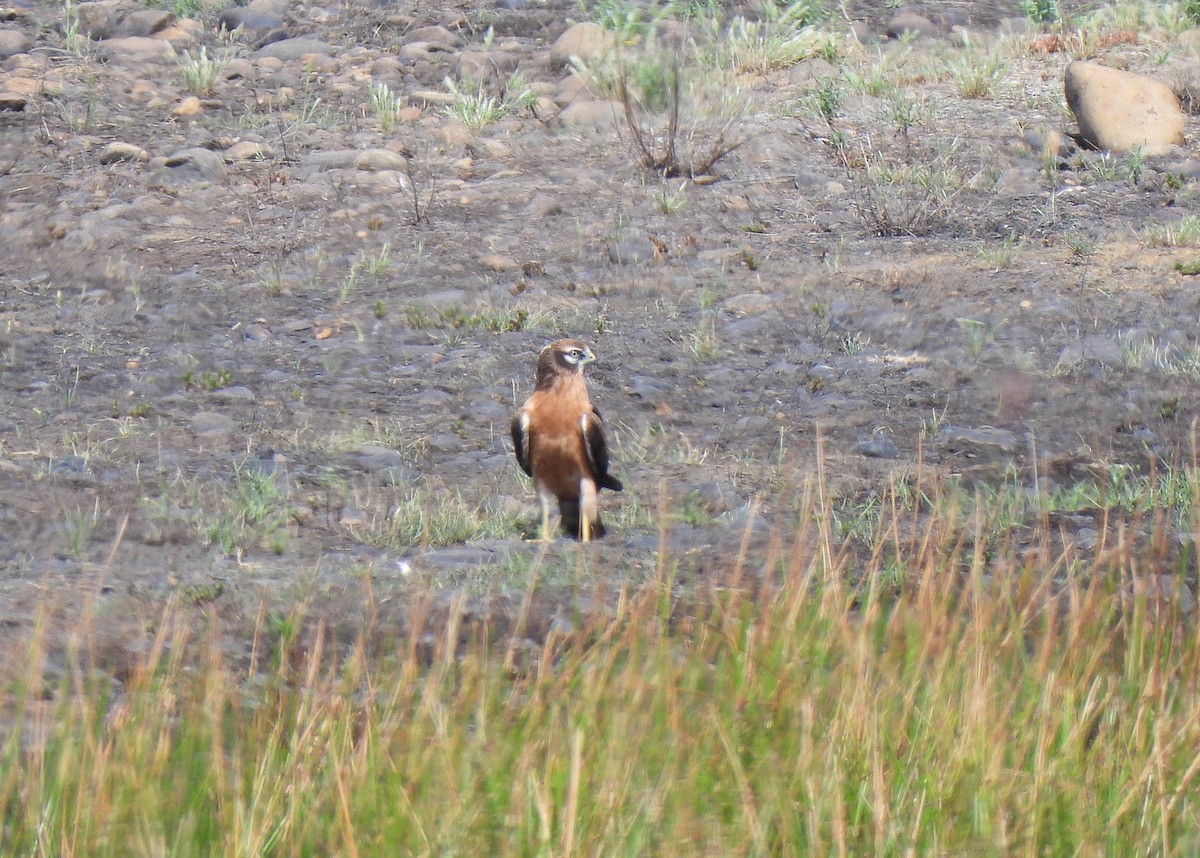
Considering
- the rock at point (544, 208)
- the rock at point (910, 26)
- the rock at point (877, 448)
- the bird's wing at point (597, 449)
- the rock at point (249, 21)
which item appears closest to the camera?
the bird's wing at point (597, 449)

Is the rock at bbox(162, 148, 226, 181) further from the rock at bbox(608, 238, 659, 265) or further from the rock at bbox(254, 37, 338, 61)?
the rock at bbox(608, 238, 659, 265)

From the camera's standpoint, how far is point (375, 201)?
9312 millimetres

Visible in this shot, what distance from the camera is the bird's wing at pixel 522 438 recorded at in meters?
5.85

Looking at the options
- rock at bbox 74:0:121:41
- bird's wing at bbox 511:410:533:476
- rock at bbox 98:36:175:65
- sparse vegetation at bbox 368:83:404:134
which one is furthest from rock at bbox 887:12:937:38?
bird's wing at bbox 511:410:533:476

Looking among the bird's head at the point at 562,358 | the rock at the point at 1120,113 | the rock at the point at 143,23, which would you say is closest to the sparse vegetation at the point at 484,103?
the rock at the point at 143,23

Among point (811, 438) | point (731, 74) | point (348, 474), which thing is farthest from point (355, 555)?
point (731, 74)

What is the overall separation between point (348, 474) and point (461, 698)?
3.13 metres

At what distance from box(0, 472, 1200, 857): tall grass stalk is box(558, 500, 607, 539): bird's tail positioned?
2224 mm

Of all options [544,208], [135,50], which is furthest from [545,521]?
[135,50]

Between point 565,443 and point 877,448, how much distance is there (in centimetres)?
133

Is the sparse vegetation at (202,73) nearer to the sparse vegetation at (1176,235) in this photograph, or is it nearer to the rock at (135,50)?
the rock at (135,50)

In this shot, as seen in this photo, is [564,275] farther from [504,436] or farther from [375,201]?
[504,436]

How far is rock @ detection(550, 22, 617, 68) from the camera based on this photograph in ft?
36.4

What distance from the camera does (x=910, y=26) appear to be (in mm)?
12180
